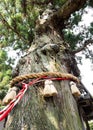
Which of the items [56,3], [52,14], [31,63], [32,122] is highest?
[56,3]

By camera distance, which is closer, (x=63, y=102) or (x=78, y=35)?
(x=63, y=102)

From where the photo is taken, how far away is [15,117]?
1.96m

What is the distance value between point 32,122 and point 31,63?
4.56ft

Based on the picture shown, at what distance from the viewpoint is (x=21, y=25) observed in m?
7.24

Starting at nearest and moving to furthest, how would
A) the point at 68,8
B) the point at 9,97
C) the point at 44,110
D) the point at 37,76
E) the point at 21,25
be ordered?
the point at 44,110, the point at 9,97, the point at 37,76, the point at 68,8, the point at 21,25

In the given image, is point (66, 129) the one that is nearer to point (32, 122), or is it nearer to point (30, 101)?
point (32, 122)

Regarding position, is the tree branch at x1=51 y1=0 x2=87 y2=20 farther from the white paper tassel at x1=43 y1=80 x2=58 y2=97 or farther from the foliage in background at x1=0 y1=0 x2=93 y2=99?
the white paper tassel at x1=43 y1=80 x2=58 y2=97

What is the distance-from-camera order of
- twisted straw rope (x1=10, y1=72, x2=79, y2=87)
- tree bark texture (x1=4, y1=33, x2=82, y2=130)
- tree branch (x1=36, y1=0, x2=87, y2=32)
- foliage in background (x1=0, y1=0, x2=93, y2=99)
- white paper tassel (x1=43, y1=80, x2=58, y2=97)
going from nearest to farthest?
tree bark texture (x1=4, y1=33, x2=82, y2=130)
white paper tassel (x1=43, y1=80, x2=58, y2=97)
twisted straw rope (x1=10, y1=72, x2=79, y2=87)
tree branch (x1=36, y1=0, x2=87, y2=32)
foliage in background (x1=0, y1=0, x2=93, y2=99)

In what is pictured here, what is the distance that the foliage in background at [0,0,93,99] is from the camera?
22.7 ft

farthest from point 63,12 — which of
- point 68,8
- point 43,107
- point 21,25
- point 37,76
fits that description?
point 43,107

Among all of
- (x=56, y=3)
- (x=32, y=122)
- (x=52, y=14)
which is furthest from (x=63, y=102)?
(x=56, y=3)

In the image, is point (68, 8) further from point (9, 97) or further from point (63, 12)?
point (9, 97)

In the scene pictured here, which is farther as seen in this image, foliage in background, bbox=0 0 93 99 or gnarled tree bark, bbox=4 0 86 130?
foliage in background, bbox=0 0 93 99

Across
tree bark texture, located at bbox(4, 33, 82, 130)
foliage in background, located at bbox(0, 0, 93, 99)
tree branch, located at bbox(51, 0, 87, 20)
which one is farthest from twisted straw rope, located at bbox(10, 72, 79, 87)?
foliage in background, located at bbox(0, 0, 93, 99)
